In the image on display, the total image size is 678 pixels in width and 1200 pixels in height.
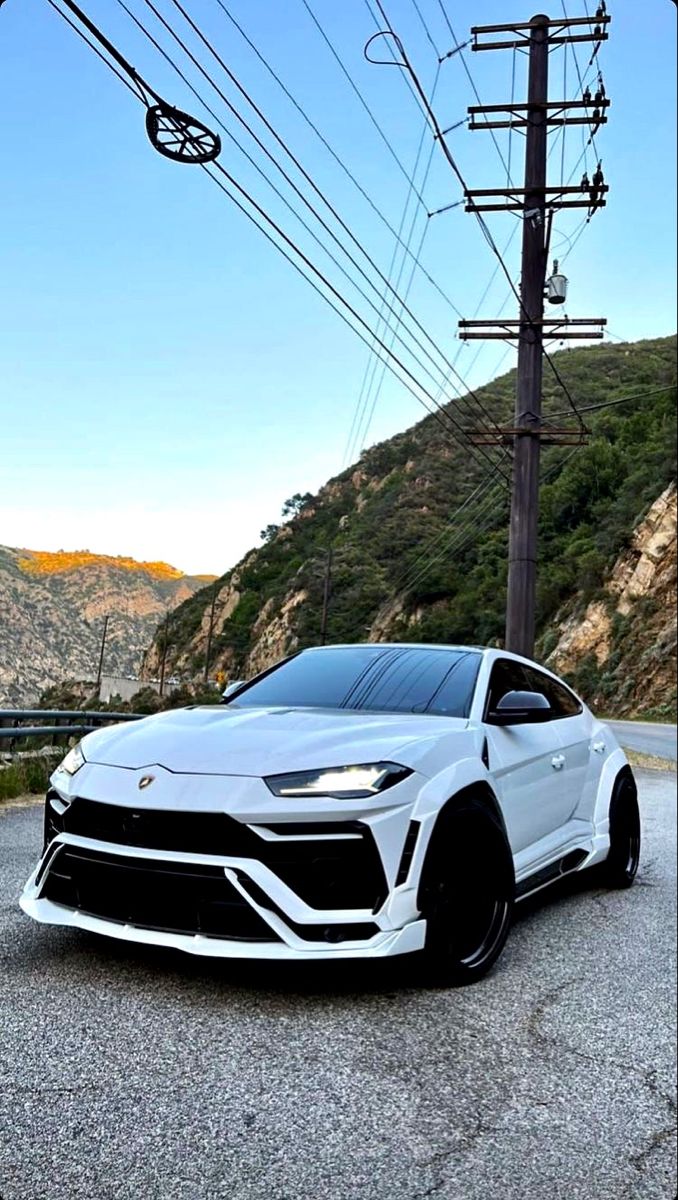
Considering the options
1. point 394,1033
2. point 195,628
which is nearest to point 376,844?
point 394,1033

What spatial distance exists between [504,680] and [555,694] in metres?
0.78

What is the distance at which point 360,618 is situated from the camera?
2557 mm

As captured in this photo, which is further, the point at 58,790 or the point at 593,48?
the point at 58,790

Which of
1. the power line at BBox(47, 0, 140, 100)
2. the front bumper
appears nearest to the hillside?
the front bumper

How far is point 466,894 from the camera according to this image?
3.19 m

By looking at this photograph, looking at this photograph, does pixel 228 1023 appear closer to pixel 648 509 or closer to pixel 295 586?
pixel 295 586

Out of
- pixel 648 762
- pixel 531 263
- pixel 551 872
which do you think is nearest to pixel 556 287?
pixel 531 263

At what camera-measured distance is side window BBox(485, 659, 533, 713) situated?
385cm

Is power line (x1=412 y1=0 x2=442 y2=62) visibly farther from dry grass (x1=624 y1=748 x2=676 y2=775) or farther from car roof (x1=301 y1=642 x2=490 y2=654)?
dry grass (x1=624 y1=748 x2=676 y2=775)

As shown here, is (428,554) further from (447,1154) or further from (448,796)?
(447,1154)

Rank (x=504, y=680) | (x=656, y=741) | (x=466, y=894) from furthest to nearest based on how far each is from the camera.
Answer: (x=656, y=741), (x=504, y=680), (x=466, y=894)

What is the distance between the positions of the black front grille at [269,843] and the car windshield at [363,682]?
20.0 inches

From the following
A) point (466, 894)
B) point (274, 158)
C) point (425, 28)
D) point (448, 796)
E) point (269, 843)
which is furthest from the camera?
point (466, 894)

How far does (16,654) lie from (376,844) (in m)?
1.54
